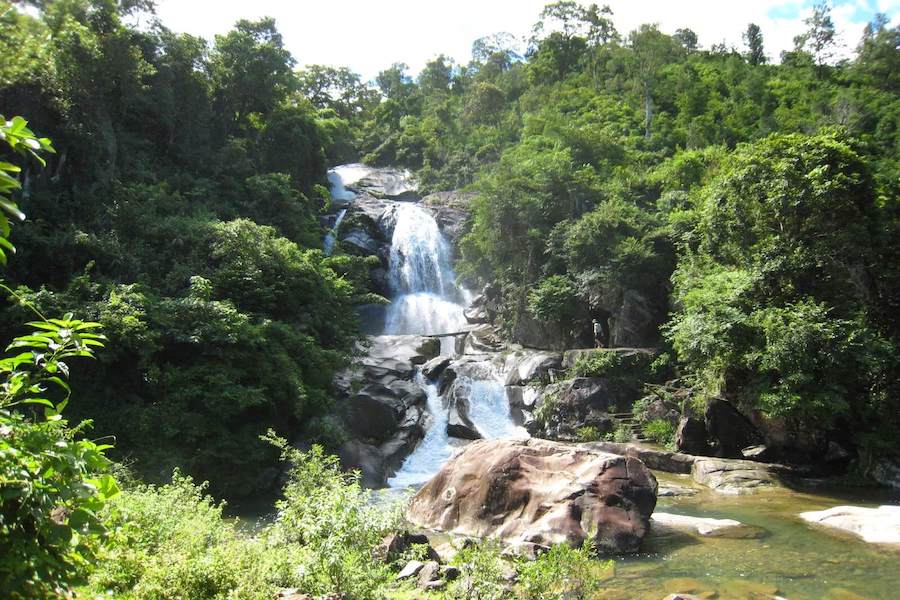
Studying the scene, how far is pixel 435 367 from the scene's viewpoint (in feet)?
81.9

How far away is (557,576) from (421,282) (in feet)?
95.8

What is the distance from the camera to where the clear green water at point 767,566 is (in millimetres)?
8305

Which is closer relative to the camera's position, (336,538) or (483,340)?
(336,538)

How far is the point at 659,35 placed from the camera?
51.7 m

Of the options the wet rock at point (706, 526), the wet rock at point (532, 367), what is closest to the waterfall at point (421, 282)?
the wet rock at point (532, 367)

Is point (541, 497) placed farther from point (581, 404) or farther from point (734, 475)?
point (581, 404)

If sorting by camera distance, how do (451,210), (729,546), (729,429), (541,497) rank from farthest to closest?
(451,210), (729,429), (541,497), (729,546)

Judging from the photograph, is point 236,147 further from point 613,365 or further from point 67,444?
point 67,444

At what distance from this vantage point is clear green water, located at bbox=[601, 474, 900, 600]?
830 cm

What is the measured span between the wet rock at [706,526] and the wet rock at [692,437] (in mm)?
6531

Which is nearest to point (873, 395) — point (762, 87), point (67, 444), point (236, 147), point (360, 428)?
point (360, 428)

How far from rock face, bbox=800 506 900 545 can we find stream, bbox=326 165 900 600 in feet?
0.97

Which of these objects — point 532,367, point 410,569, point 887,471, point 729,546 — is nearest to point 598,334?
point 532,367

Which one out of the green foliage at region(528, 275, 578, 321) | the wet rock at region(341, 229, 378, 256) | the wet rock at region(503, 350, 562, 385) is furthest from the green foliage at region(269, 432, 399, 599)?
the wet rock at region(341, 229, 378, 256)
